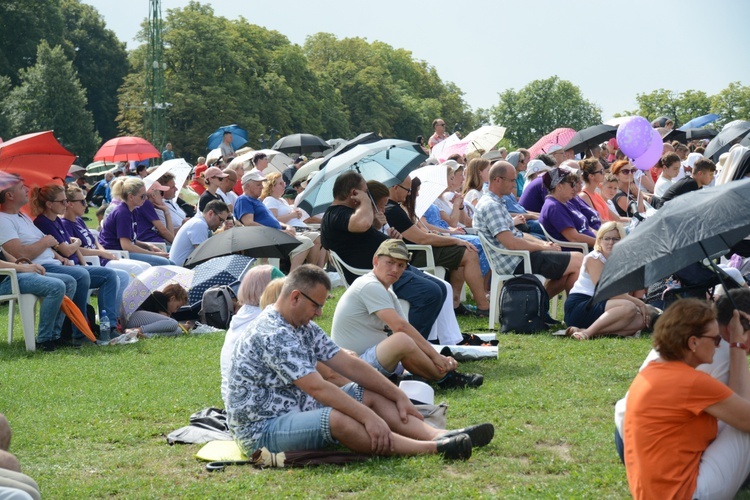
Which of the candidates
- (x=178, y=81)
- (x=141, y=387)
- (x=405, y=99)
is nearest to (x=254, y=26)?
(x=178, y=81)

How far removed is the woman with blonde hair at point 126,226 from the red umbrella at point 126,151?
30.0 feet

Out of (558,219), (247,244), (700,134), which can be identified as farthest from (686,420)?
(700,134)

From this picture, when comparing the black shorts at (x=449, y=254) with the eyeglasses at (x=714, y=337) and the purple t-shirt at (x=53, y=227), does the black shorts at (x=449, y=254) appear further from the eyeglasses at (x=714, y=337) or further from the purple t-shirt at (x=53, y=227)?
the eyeglasses at (x=714, y=337)

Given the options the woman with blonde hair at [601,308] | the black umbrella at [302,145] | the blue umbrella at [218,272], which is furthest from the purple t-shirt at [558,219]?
the black umbrella at [302,145]

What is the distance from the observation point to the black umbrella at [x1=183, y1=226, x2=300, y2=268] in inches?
410

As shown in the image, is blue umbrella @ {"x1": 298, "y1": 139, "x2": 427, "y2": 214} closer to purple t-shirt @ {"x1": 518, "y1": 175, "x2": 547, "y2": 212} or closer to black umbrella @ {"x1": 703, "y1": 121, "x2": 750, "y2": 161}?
purple t-shirt @ {"x1": 518, "y1": 175, "x2": 547, "y2": 212}

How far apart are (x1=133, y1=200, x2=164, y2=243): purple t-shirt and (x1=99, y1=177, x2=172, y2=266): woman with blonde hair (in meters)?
0.76

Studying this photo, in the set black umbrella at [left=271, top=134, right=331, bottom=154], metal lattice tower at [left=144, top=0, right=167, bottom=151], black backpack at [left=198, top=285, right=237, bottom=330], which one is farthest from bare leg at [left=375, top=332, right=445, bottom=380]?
metal lattice tower at [left=144, top=0, right=167, bottom=151]

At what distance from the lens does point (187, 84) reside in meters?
59.9

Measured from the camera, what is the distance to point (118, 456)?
6.01 m

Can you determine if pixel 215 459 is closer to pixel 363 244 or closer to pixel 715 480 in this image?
pixel 715 480

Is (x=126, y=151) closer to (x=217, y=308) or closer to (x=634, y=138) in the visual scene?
(x=634, y=138)

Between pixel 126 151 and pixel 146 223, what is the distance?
861 centimetres

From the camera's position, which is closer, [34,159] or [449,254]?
[34,159]
